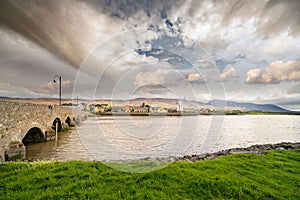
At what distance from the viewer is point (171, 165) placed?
739 centimetres

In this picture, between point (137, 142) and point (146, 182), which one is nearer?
point (146, 182)

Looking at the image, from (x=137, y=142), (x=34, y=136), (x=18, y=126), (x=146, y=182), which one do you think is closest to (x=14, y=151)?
(x=18, y=126)

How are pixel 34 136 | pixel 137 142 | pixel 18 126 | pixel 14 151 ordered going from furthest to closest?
pixel 137 142 → pixel 34 136 → pixel 18 126 → pixel 14 151

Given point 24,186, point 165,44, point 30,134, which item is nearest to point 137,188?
point 24,186

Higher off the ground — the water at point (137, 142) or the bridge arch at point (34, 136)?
the bridge arch at point (34, 136)

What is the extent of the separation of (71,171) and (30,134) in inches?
620

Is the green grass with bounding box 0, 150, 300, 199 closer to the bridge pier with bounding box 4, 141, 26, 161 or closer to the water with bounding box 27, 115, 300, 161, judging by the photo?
the bridge pier with bounding box 4, 141, 26, 161

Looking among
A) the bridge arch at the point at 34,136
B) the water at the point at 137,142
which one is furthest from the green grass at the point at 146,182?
the bridge arch at the point at 34,136

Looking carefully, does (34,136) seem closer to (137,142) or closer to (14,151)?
(14,151)

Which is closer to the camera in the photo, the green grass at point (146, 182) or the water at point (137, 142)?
the green grass at point (146, 182)

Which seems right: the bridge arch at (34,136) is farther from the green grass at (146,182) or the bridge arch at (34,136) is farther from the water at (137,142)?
the green grass at (146,182)

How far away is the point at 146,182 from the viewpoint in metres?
5.79

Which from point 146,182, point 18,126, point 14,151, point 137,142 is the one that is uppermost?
point 18,126

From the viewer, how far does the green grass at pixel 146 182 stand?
5141 mm
